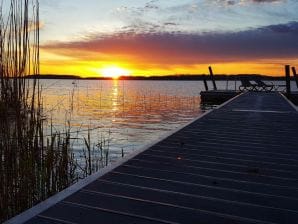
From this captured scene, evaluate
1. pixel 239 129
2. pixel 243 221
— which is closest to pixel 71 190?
pixel 243 221

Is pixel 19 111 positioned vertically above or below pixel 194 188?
above

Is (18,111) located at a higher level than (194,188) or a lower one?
higher

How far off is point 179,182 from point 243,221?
0.76m

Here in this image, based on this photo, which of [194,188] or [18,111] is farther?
[18,111]

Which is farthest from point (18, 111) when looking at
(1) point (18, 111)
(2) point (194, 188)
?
(2) point (194, 188)

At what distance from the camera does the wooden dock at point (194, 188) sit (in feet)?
7.37

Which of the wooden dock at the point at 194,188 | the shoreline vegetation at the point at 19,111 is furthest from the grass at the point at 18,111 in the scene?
the wooden dock at the point at 194,188

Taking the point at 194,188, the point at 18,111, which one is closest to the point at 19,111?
the point at 18,111

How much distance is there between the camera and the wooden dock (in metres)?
2.25

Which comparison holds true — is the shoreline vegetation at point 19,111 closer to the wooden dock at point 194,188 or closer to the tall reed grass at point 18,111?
the tall reed grass at point 18,111

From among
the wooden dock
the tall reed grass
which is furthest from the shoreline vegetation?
the wooden dock

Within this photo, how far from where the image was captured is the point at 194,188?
9.09ft

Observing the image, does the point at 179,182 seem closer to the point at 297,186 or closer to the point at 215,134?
the point at 297,186

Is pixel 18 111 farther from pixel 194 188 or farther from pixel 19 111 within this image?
pixel 194 188
